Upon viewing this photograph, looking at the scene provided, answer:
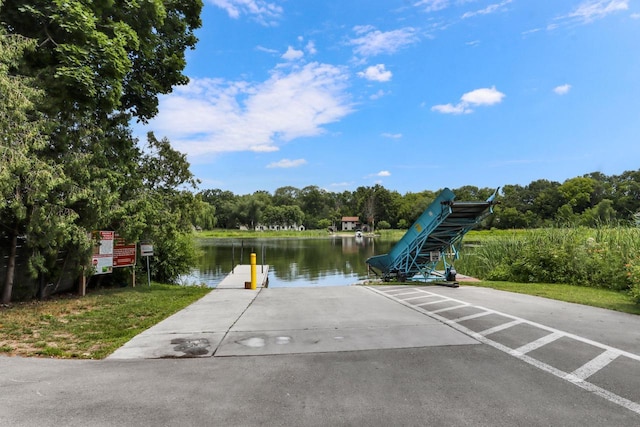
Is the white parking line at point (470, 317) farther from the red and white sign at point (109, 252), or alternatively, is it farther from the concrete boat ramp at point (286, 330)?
the red and white sign at point (109, 252)

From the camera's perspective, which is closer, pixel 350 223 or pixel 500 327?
pixel 500 327

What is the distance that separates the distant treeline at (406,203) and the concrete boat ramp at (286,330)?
2511 inches

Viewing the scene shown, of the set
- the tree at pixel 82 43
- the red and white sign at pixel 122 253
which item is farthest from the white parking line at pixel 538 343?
the red and white sign at pixel 122 253

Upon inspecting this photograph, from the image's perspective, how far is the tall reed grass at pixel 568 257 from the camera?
39.9 feet

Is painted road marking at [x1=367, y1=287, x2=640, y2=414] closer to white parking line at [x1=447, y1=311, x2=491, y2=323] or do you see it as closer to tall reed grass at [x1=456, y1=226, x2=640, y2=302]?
white parking line at [x1=447, y1=311, x2=491, y2=323]

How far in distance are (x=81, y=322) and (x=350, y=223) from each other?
10893cm

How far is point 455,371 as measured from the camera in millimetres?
4266

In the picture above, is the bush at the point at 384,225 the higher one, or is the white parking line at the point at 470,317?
the bush at the point at 384,225

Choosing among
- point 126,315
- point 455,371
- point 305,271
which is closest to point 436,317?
point 455,371

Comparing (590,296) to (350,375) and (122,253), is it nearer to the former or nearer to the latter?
(350,375)

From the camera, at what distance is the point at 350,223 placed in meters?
115

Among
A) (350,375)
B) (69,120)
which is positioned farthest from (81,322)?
(350,375)

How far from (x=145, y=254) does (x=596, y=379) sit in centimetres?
1220

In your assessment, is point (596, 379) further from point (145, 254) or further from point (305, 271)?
point (305, 271)
